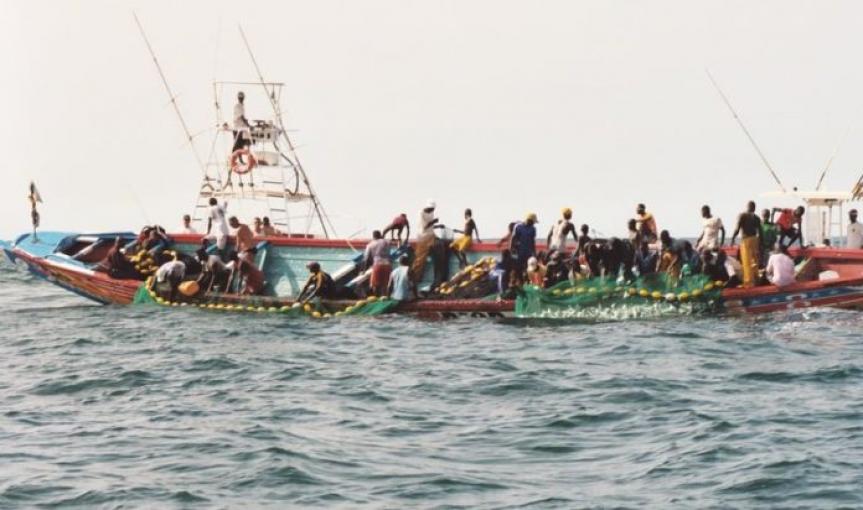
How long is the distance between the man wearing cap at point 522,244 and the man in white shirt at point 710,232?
3.40 m

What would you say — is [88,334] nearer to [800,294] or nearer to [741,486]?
[800,294]

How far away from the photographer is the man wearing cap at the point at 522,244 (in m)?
30.2

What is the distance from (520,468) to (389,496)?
5.60ft

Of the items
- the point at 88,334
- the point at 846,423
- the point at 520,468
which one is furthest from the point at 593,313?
the point at 520,468

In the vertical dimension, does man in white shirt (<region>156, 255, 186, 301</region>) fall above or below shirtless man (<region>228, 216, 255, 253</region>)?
below

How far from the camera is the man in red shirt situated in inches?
1205

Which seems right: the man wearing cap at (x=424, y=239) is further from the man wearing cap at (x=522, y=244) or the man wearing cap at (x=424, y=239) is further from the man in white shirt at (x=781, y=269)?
the man in white shirt at (x=781, y=269)

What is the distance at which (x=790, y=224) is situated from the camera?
30.8m

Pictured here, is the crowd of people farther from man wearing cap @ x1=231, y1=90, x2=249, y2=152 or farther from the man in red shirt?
man wearing cap @ x1=231, y1=90, x2=249, y2=152

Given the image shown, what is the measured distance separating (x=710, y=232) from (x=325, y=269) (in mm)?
9318

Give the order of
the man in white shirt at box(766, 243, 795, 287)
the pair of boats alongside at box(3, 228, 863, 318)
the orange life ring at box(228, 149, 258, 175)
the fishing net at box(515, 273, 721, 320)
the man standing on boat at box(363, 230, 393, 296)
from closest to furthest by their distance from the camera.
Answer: the man in white shirt at box(766, 243, 795, 287)
the pair of boats alongside at box(3, 228, 863, 318)
the fishing net at box(515, 273, 721, 320)
the man standing on boat at box(363, 230, 393, 296)
the orange life ring at box(228, 149, 258, 175)

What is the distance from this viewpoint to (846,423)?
16.6 meters

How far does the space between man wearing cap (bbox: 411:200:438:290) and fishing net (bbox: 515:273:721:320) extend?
3.51m

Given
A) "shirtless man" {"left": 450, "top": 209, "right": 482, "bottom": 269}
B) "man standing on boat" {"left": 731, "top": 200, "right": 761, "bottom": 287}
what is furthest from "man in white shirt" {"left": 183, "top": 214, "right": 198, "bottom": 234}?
"man standing on boat" {"left": 731, "top": 200, "right": 761, "bottom": 287}
